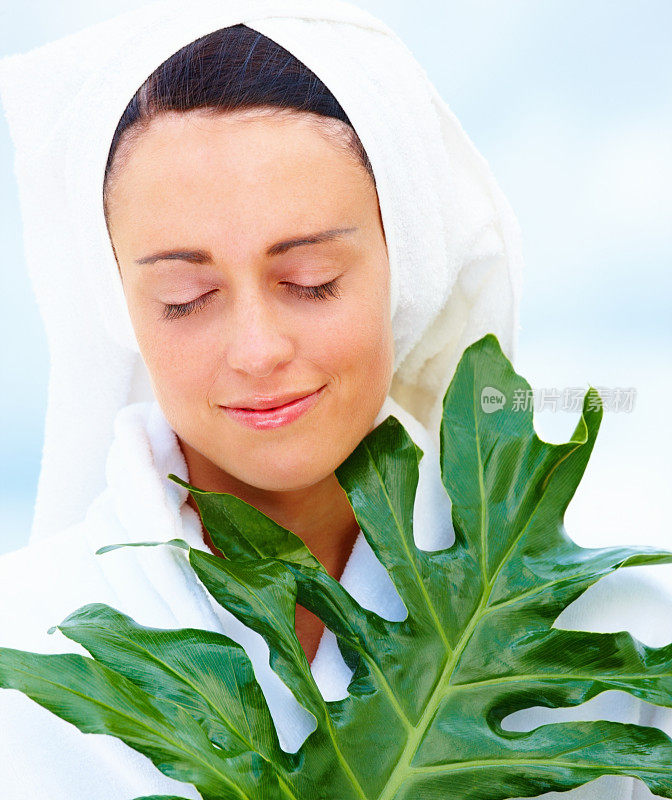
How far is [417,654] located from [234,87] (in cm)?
57

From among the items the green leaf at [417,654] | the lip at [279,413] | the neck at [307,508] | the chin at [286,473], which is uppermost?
the neck at [307,508]

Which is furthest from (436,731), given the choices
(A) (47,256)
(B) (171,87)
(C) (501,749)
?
(A) (47,256)

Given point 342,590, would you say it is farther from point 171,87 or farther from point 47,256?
point 47,256

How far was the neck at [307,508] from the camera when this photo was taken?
1.14 metres

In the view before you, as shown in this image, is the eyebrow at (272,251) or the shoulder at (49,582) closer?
the eyebrow at (272,251)

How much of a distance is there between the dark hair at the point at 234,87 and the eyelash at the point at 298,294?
0.43 ft

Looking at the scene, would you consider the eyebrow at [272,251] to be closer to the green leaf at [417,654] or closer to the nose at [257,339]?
the nose at [257,339]

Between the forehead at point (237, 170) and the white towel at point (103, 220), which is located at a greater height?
the white towel at point (103, 220)

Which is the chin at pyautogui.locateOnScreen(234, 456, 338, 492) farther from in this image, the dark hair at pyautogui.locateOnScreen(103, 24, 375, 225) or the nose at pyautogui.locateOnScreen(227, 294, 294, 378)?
the dark hair at pyautogui.locateOnScreen(103, 24, 375, 225)

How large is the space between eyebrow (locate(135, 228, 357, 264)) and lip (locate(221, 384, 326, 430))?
15 cm

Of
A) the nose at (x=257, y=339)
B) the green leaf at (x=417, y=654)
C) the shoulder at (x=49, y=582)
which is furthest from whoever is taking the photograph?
the shoulder at (x=49, y=582)

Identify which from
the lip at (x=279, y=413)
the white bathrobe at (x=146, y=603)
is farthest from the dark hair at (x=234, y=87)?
the white bathrobe at (x=146, y=603)

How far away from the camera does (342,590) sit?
918 millimetres

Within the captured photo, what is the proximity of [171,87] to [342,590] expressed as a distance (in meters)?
0.51
